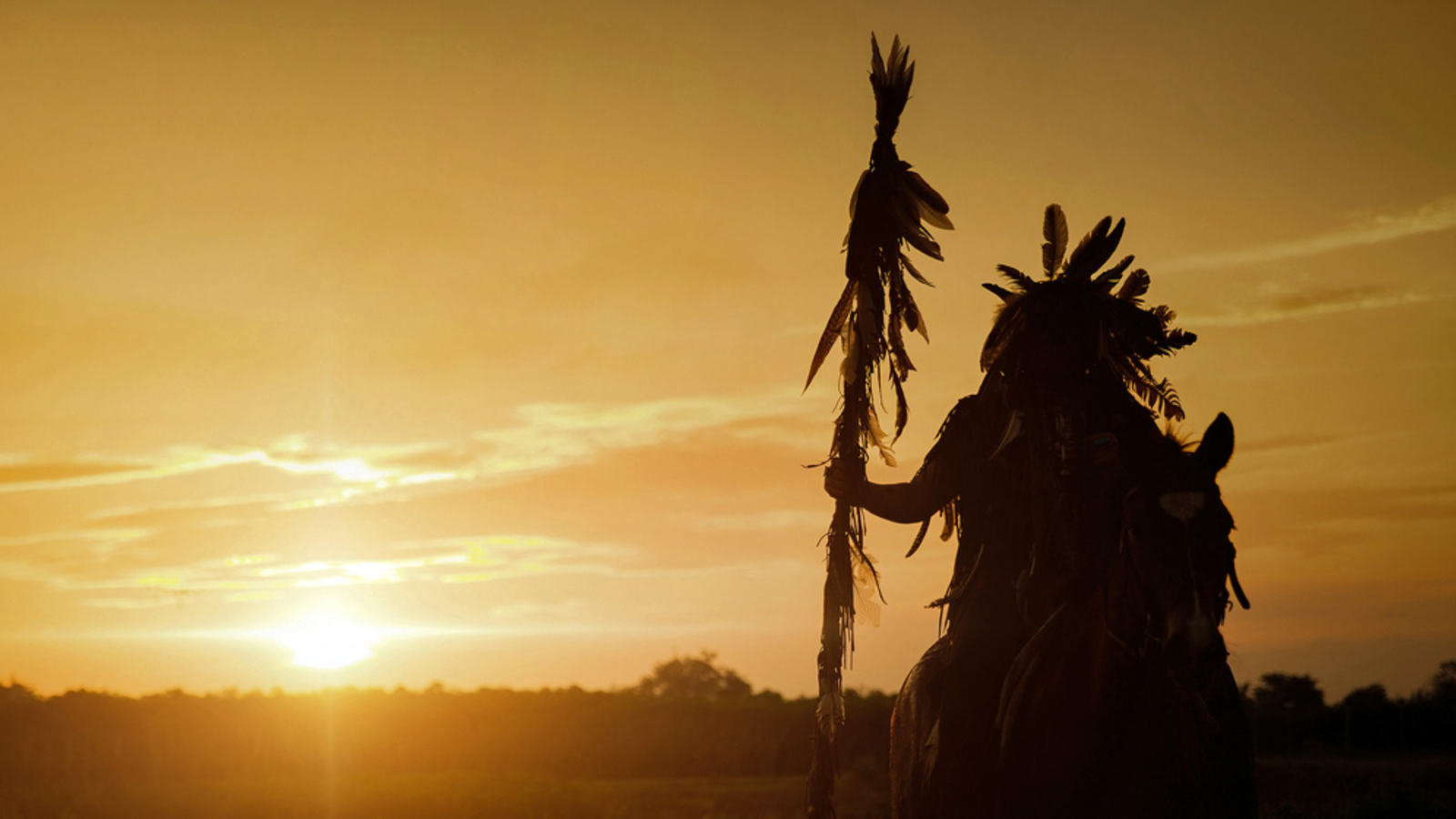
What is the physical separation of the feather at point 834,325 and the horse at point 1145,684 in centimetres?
327

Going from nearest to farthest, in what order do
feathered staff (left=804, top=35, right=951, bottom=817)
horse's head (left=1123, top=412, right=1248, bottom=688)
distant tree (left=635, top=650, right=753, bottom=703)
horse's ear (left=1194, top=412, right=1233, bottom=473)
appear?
horse's head (left=1123, top=412, right=1248, bottom=688) → horse's ear (left=1194, top=412, right=1233, bottom=473) → feathered staff (left=804, top=35, right=951, bottom=817) → distant tree (left=635, top=650, right=753, bottom=703)

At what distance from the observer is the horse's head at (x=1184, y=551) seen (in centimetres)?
489

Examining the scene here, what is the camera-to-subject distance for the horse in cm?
498

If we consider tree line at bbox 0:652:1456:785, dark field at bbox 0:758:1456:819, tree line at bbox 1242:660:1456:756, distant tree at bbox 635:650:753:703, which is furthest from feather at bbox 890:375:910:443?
distant tree at bbox 635:650:753:703

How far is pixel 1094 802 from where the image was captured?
5.43 m

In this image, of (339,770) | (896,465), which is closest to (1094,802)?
(896,465)

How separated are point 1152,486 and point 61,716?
102ft

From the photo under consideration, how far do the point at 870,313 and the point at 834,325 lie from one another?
13.3 inches

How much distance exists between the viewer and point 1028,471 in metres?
6.48

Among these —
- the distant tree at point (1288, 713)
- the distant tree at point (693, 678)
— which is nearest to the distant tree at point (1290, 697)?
the distant tree at point (1288, 713)

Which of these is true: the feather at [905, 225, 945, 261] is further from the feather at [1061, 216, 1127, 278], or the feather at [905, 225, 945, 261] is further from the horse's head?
the horse's head

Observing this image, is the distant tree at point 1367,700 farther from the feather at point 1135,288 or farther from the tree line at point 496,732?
the feather at point 1135,288

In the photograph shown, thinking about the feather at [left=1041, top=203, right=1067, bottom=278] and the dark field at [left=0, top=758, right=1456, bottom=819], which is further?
the dark field at [left=0, top=758, right=1456, bottom=819]

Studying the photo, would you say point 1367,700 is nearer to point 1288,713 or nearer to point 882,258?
point 1288,713
